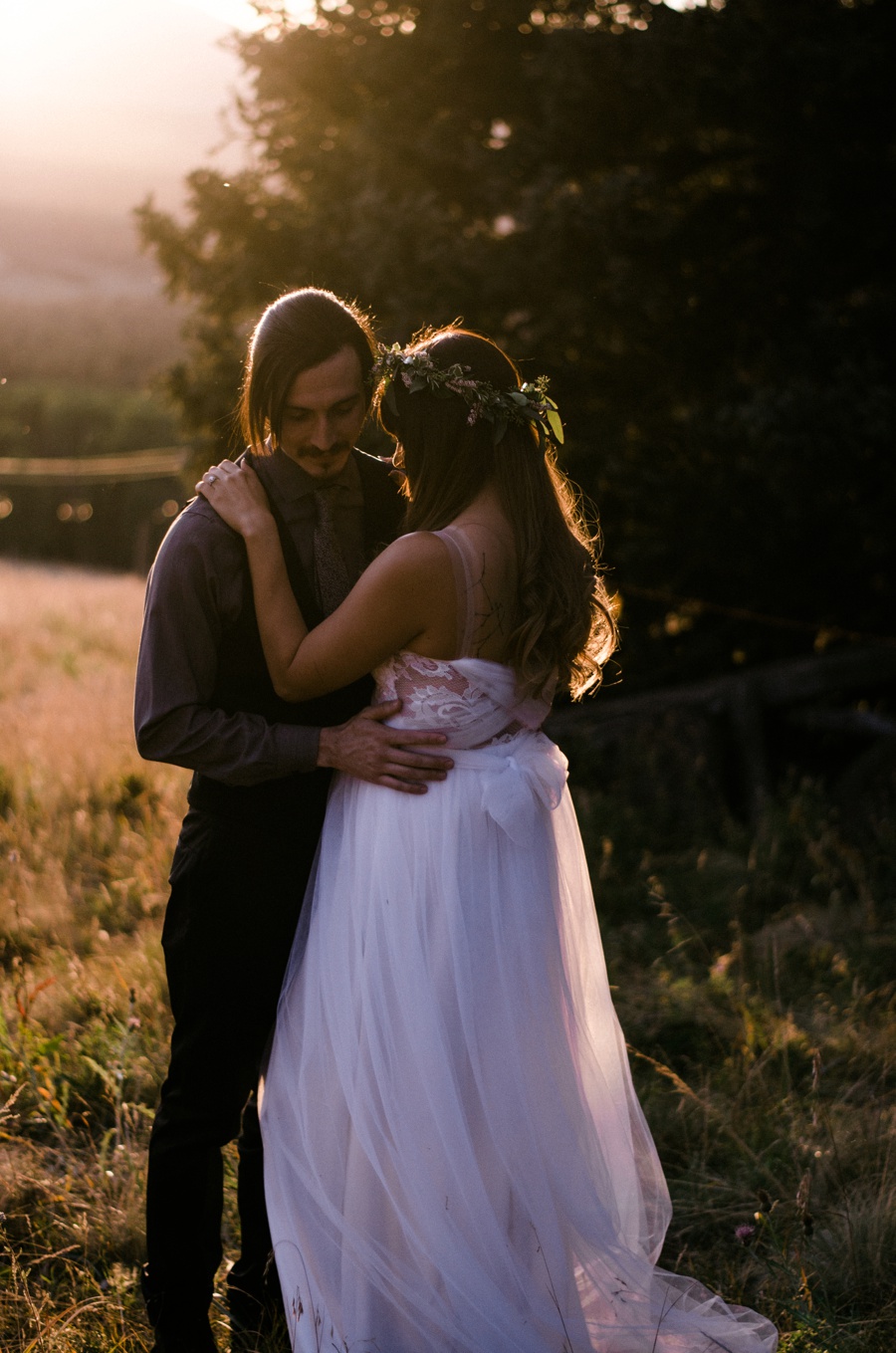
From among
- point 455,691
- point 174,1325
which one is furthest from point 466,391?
point 174,1325

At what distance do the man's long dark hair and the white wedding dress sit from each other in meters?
0.48

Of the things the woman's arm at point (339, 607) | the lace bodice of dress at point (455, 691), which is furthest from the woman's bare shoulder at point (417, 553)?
the lace bodice of dress at point (455, 691)

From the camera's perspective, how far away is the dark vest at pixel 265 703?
2.47 meters

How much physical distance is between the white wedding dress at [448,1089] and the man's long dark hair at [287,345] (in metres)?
0.48

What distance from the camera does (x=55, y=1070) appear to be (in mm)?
3557

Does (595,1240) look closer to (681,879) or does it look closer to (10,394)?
(681,879)

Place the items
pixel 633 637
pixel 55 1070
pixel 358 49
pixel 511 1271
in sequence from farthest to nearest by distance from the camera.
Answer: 1. pixel 633 637
2. pixel 358 49
3. pixel 55 1070
4. pixel 511 1271

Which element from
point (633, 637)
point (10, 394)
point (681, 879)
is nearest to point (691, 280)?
point (633, 637)

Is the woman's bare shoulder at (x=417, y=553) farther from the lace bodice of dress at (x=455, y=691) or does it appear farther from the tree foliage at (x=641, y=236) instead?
the tree foliage at (x=641, y=236)

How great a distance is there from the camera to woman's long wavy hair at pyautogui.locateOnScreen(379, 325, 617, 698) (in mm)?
2359

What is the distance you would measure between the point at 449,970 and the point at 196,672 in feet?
2.70

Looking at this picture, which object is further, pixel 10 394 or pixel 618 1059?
pixel 10 394

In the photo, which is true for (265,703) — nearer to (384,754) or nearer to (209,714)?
(209,714)

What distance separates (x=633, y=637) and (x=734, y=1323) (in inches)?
208
